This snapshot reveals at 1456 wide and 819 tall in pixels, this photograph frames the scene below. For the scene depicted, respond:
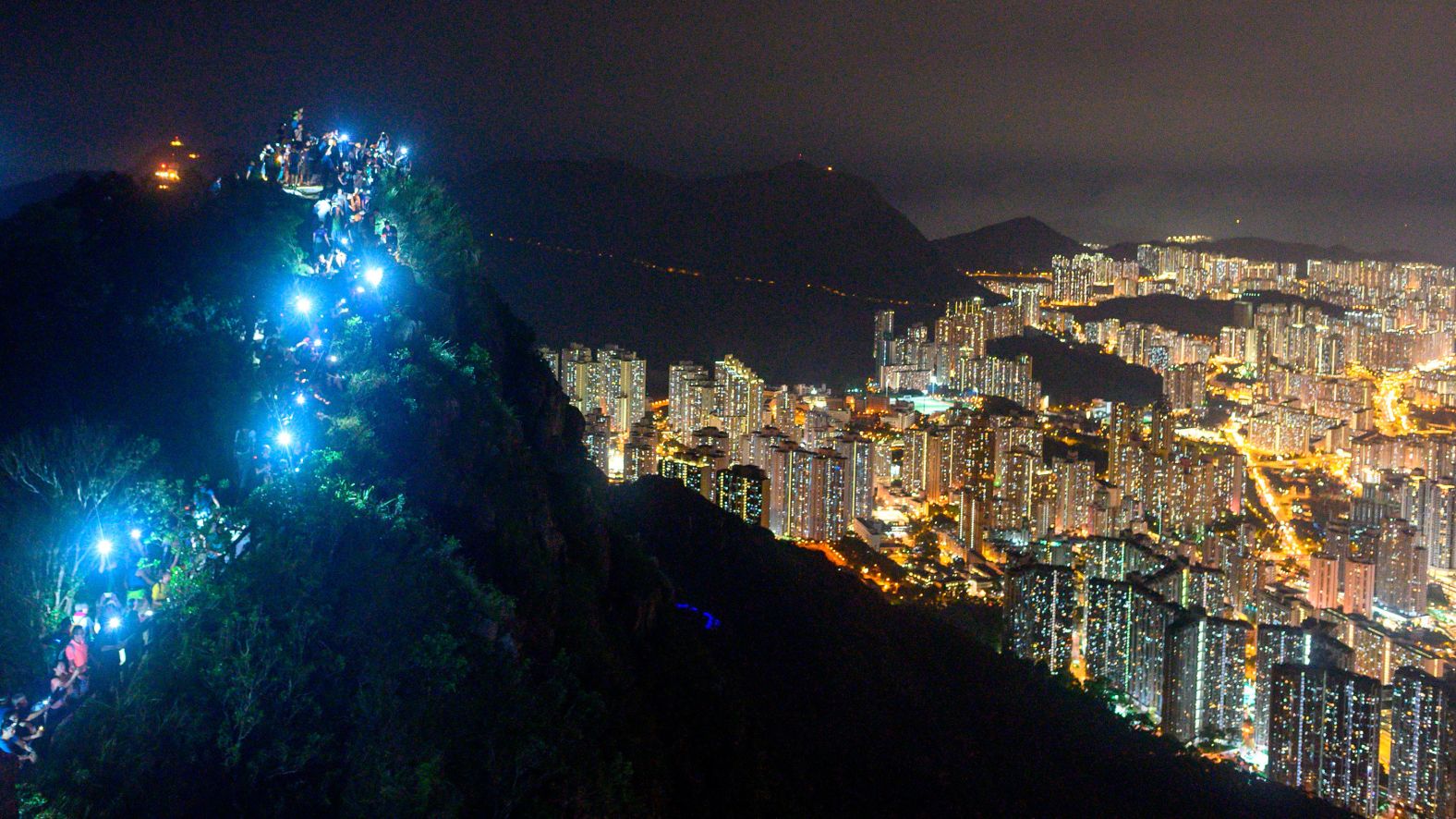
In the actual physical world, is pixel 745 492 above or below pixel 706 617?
below

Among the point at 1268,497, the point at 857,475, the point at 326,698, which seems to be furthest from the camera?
the point at 1268,497

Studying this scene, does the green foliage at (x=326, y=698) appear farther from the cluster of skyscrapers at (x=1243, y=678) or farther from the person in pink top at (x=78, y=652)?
the cluster of skyscrapers at (x=1243, y=678)

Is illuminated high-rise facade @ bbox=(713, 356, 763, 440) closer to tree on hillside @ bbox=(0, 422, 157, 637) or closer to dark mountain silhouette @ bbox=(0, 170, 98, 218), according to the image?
dark mountain silhouette @ bbox=(0, 170, 98, 218)

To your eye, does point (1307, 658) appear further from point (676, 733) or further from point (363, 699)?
point (363, 699)

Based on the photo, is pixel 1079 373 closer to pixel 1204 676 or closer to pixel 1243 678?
pixel 1243 678

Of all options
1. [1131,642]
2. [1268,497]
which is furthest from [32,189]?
[1268,497]

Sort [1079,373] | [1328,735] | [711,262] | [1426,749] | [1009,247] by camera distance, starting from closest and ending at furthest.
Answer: [1426,749] < [1328,735] < [1079,373] < [711,262] < [1009,247]

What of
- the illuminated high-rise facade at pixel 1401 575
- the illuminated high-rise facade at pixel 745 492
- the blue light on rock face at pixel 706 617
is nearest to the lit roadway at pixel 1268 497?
the illuminated high-rise facade at pixel 1401 575
